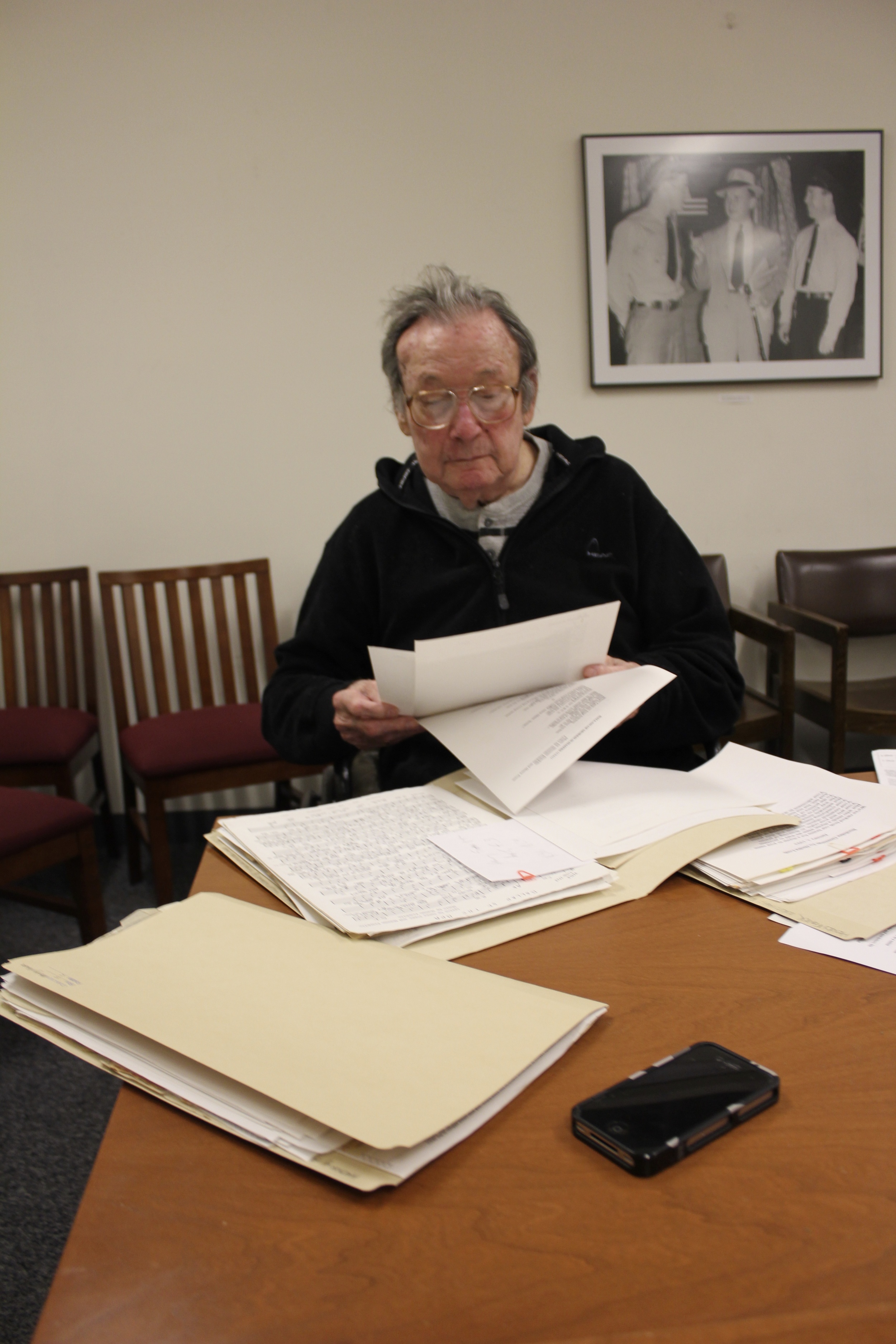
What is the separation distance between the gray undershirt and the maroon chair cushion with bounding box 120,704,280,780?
1065 mm

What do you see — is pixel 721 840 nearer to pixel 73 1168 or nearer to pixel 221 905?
pixel 221 905

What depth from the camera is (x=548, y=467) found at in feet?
4.87

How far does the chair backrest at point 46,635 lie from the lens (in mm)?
2705

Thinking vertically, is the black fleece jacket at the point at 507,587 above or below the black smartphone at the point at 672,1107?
above

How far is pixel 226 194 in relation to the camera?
2.71 metres

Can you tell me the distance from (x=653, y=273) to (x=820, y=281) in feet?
1.78

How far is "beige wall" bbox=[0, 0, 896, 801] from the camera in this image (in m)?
2.66

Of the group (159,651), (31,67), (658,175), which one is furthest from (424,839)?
(31,67)

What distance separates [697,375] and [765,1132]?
2727 mm

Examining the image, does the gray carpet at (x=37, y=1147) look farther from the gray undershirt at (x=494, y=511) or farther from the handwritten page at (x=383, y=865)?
the gray undershirt at (x=494, y=511)

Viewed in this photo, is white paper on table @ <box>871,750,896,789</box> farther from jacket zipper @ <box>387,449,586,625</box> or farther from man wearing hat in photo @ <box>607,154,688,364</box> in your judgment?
man wearing hat in photo @ <box>607,154,688,364</box>

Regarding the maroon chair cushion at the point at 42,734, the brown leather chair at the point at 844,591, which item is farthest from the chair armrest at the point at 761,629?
the maroon chair cushion at the point at 42,734

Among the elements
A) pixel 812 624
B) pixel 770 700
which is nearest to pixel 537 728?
pixel 812 624

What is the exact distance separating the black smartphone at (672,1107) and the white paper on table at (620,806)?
0.31 m
